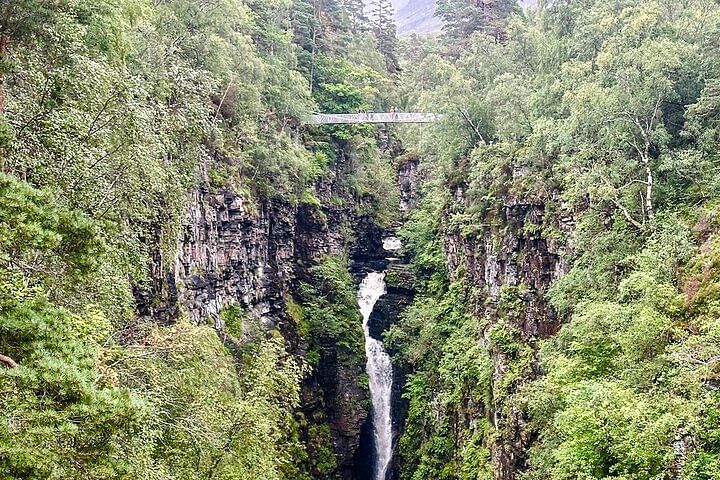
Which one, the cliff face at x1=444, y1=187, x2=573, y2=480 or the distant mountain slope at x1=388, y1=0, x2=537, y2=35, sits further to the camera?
the distant mountain slope at x1=388, y1=0, x2=537, y2=35

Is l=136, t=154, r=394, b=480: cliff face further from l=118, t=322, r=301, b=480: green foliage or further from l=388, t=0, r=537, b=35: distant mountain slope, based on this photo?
l=388, t=0, r=537, b=35: distant mountain slope

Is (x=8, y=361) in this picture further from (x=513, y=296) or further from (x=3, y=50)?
(x=513, y=296)

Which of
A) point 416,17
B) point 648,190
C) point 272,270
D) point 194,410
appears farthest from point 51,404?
point 416,17

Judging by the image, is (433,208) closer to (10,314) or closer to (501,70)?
(501,70)

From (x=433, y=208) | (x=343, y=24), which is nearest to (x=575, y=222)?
(x=433, y=208)

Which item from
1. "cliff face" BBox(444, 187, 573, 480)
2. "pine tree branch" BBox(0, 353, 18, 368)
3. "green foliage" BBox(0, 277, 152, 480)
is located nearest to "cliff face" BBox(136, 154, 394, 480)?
"cliff face" BBox(444, 187, 573, 480)

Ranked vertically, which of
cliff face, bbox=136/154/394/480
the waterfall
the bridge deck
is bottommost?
the waterfall

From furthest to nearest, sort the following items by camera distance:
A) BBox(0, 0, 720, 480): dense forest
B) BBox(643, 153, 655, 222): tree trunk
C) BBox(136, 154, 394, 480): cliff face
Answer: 1. BBox(136, 154, 394, 480): cliff face
2. BBox(643, 153, 655, 222): tree trunk
3. BBox(0, 0, 720, 480): dense forest

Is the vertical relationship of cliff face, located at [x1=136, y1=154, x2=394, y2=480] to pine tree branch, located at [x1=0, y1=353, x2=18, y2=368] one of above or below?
below
